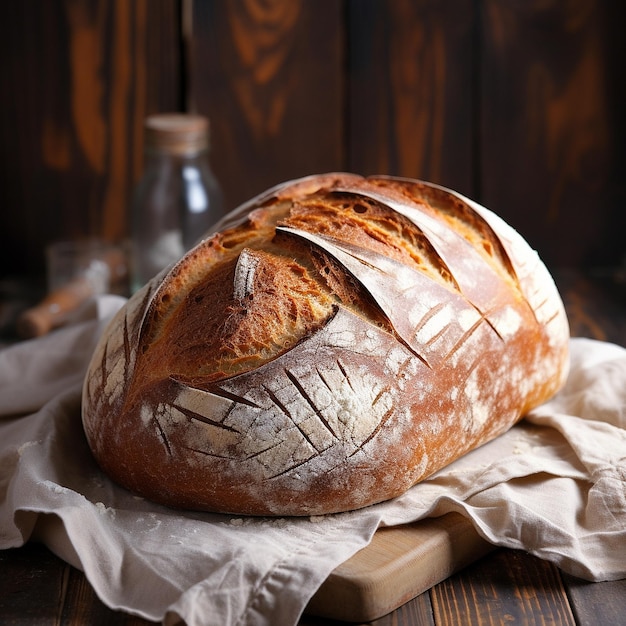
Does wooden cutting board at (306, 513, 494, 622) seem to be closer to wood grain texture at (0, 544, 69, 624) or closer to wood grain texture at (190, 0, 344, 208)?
wood grain texture at (0, 544, 69, 624)

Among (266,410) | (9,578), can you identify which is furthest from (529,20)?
(9,578)

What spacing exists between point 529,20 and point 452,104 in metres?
0.27

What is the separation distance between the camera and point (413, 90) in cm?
262

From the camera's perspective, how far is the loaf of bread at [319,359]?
4.05ft

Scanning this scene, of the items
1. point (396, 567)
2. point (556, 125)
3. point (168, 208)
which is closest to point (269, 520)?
point (396, 567)

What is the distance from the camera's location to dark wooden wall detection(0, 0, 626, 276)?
2555mm

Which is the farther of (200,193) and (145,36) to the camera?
(145,36)

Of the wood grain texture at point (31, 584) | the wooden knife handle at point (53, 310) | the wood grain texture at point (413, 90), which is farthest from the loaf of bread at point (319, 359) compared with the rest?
the wood grain texture at point (413, 90)

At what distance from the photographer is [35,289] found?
264 centimetres

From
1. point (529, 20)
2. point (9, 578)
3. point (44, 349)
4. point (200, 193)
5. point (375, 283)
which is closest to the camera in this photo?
point (9, 578)

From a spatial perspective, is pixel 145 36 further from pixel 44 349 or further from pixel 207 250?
pixel 207 250

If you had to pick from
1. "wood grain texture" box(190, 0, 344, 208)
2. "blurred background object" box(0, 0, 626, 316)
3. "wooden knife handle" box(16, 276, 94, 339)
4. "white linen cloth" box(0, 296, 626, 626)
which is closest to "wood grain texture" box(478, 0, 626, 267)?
"blurred background object" box(0, 0, 626, 316)

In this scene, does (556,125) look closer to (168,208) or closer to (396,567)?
(168,208)

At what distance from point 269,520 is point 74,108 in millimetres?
1675
